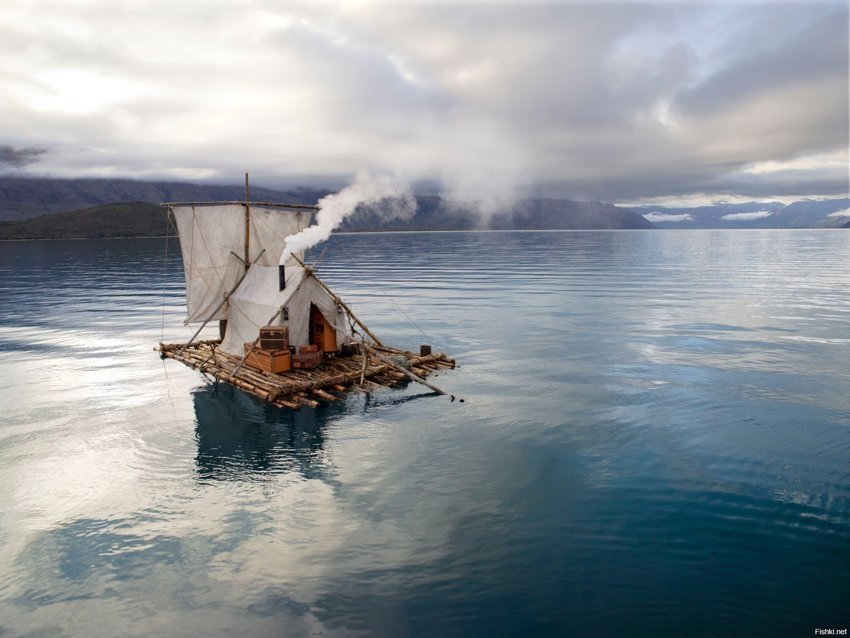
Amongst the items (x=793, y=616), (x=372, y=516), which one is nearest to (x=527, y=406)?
(x=372, y=516)

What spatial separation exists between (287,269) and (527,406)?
14.3 m

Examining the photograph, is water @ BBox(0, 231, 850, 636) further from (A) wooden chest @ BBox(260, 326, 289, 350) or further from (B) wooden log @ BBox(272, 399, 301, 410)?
(A) wooden chest @ BBox(260, 326, 289, 350)

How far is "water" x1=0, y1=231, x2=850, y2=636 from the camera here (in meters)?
11.0

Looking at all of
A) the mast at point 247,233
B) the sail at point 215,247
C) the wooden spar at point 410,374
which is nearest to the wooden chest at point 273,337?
the wooden spar at point 410,374

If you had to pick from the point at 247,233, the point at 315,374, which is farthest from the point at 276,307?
the point at 247,233

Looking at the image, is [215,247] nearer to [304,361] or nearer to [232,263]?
[232,263]

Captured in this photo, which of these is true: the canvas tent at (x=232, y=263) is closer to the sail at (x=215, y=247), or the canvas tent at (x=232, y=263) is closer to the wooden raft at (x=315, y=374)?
the sail at (x=215, y=247)

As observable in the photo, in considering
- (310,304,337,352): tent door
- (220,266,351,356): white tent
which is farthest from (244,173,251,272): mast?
(310,304,337,352): tent door

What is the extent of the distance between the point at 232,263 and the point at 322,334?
6.73 m

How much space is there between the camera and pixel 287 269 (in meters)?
28.6

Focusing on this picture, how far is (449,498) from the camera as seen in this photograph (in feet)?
49.9

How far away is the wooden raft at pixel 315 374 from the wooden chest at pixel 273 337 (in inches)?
49.6

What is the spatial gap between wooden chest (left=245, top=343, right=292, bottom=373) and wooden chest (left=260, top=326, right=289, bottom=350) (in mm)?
271

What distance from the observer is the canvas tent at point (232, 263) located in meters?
28.4
